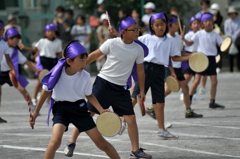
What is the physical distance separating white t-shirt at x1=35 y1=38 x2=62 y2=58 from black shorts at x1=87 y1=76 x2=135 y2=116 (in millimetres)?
6653

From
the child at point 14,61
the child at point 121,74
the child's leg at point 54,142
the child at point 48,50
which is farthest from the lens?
the child at point 48,50

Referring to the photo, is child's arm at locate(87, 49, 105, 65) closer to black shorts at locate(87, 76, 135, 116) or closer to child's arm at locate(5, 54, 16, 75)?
black shorts at locate(87, 76, 135, 116)

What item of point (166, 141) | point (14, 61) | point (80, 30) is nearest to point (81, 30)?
point (80, 30)

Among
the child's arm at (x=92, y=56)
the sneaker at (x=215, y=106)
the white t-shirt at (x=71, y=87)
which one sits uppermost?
the child's arm at (x=92, y=56)

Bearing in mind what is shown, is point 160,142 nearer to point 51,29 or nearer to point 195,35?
point 195,35

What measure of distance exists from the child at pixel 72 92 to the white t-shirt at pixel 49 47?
7534mm

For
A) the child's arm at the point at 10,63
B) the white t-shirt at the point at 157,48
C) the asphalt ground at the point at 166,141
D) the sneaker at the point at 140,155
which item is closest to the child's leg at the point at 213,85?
the asphalt ground at the point at 166,141

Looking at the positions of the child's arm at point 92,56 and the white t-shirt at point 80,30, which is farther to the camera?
the white t-shirt at point 80,30

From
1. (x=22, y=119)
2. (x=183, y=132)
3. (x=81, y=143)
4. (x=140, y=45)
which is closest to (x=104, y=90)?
(x=140, y=45)

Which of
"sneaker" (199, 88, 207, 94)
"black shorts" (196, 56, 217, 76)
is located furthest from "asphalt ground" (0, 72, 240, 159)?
"sneaker" (199, 88, 207, 94)

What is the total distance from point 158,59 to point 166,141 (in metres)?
1.24

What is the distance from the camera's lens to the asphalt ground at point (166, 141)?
7770 millimetres

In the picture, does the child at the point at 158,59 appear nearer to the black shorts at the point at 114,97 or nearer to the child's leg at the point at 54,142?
the black shorts at the point at 114,97

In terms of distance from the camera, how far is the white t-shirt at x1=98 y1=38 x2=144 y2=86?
757 cm
